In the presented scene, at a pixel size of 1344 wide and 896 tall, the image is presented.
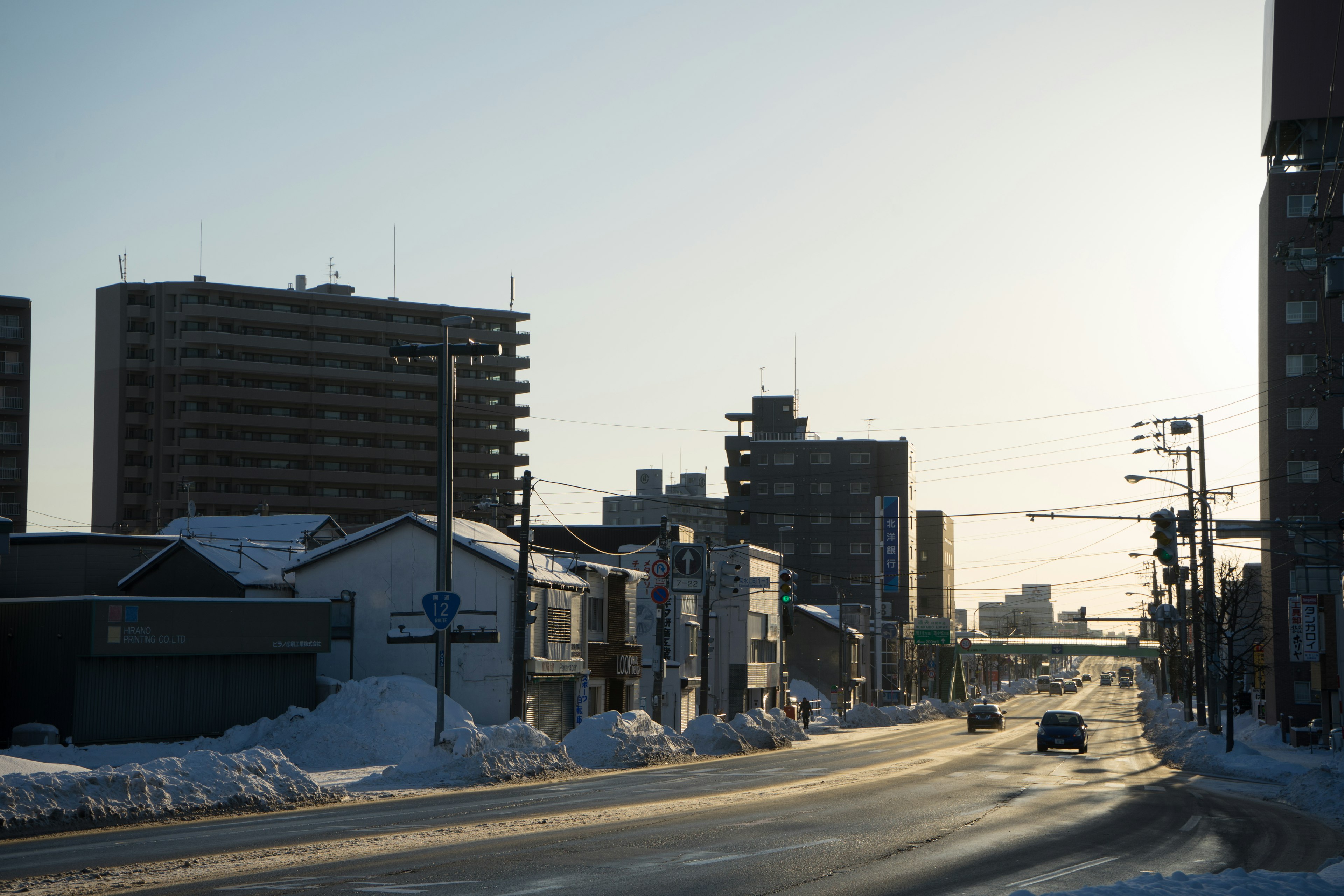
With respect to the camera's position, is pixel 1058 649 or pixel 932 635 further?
pixel 1058 649

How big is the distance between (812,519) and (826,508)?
83.6 inches

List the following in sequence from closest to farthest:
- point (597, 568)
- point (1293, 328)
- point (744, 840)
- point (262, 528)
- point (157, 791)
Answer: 1. point (744, 840)
2. point (157, 791)
3. point (597, 568)
4. point (262, 528)
5. point (1293, 328)

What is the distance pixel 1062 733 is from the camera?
4850 centimetres

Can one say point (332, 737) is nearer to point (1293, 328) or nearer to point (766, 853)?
point (766, 853)

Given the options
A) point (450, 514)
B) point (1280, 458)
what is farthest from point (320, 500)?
point (450, 514)

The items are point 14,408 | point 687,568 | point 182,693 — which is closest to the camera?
point 182,693

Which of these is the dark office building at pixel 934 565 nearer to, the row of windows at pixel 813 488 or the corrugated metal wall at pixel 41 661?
the row of windows at pixel 813 488

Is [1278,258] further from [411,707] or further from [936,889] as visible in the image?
[411,707]

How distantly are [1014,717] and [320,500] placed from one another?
6234 cm

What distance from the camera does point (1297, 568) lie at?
68750 mm

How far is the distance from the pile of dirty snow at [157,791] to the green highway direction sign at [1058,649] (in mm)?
127895

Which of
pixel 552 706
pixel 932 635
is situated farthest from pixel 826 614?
pixel 552 706

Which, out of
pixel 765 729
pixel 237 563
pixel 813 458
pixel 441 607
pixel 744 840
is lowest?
pixel 765 729

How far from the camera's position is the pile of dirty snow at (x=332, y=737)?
112 ft
